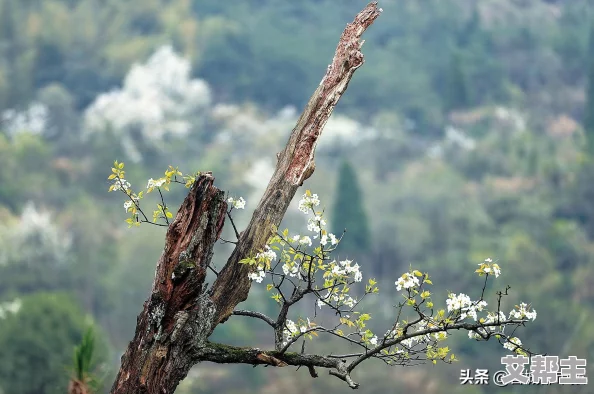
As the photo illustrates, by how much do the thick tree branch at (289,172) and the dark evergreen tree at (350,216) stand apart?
195 ft

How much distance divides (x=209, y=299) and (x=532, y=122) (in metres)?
84.6

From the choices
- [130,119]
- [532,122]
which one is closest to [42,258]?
[130,119]

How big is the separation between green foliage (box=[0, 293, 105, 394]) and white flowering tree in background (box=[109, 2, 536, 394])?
3523cm

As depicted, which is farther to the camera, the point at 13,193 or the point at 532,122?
the point at 532,122

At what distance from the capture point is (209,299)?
7293 millimetres

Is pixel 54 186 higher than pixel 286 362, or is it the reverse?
pixel 54 186

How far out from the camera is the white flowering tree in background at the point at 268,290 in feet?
23.2

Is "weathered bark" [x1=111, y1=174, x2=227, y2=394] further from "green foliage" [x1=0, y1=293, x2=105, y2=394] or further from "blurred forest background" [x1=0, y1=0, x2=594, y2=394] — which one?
"blurred forest background" [x1=0, y1=0, x2=594, y2=394]

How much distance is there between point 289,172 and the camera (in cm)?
772

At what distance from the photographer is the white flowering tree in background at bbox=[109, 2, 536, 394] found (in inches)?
278

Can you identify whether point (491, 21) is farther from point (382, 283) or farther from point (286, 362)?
point (286, 362)

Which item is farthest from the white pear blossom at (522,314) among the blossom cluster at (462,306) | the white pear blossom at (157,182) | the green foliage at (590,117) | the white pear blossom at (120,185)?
the green foliage at (590,117)

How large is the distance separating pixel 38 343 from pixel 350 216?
98.0 ft

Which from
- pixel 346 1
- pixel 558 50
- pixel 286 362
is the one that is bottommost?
pixel 286 362
